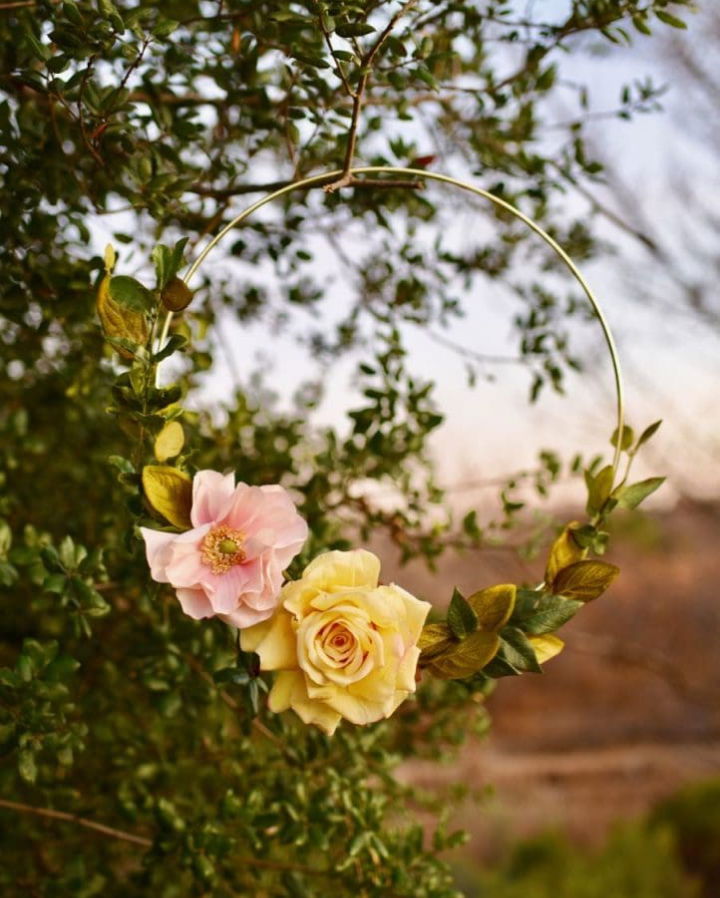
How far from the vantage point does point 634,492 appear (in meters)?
0.60

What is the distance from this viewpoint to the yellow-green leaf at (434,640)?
541 mm

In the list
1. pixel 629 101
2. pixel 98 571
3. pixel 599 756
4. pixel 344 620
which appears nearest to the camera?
pixel 344 620

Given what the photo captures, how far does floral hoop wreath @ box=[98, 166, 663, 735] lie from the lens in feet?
1.64

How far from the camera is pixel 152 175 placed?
2.47 ft

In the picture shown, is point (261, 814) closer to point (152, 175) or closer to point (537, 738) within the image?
point (152, 175)

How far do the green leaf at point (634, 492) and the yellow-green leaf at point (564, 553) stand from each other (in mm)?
36

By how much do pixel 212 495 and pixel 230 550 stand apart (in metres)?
0.04

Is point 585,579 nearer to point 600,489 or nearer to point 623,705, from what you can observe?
point 600,489

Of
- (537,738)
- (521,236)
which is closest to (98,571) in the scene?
(521,236)

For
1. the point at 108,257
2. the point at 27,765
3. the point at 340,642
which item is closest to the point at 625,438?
the point at 340,642

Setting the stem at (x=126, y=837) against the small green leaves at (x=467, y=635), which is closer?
the small green leaves at (x=467, y=635)

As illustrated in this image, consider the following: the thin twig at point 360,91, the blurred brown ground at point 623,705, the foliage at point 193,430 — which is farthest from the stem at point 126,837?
the blurred brown ground at point 623,705

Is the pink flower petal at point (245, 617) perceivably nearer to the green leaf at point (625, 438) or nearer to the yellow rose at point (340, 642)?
the yellow rose at point (340, 642)

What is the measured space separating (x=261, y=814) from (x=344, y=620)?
1.13ft
